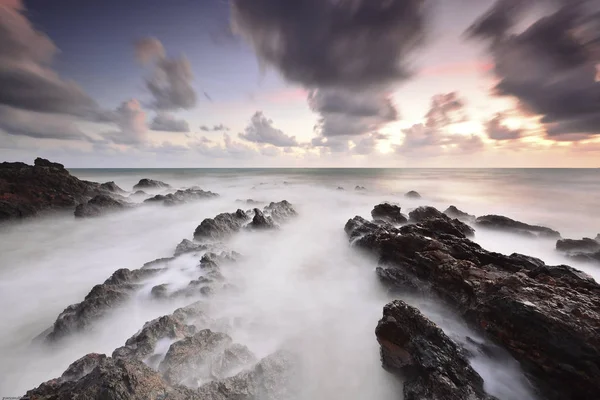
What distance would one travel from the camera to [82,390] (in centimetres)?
396

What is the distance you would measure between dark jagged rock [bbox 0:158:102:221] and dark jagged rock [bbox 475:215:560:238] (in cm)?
3388

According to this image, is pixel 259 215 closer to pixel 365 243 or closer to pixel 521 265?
pixel 365 243

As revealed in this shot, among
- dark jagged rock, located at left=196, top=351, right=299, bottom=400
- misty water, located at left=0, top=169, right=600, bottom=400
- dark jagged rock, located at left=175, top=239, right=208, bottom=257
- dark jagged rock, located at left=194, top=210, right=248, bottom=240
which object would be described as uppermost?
dark jagged rock, located at left=194, top=210, right=248, bottom=240

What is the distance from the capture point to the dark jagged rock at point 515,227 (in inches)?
593

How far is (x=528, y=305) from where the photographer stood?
4.99 metres

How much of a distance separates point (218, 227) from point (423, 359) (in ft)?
41.8

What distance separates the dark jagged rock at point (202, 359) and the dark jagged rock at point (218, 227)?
8.67 metres

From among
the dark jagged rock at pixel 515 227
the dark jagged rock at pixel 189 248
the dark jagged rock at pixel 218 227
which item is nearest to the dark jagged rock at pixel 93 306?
the dark jagged rock at pixel 189 248

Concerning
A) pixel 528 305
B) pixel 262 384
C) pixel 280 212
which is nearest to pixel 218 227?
pixel 280 212

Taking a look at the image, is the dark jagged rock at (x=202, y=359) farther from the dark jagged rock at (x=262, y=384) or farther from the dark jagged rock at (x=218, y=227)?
the dark jagged rock at (x=218, y=227)

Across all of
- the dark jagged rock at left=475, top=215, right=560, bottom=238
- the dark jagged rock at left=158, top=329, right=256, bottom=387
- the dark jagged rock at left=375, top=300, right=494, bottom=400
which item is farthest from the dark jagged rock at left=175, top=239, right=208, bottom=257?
the dark jagged rock at left=475, top=215, right=560, bottom=238

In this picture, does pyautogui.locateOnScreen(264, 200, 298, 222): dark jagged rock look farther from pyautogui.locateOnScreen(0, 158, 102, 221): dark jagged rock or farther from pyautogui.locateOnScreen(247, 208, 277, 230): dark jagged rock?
pyautogui.locateOnScreen(0, 158, 102, 221): dark jagged rock

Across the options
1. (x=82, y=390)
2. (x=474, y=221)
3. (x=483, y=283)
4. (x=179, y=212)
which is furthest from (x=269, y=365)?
(x=179, y=212)

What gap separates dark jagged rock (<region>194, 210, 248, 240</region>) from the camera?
14289 mm
